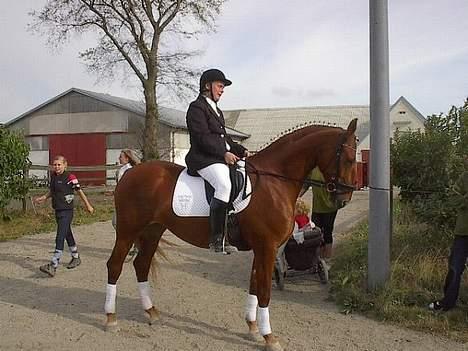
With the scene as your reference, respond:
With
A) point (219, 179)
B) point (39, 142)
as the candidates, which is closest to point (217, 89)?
point (219, 179)

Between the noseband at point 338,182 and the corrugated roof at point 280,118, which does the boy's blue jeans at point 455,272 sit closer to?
the noseband at point 338,182

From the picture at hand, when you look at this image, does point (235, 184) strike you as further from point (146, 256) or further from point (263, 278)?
point (146, 256)

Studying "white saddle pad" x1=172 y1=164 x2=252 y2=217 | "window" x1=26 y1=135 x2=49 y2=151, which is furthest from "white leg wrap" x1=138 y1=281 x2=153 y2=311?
"window" x1=26 y1=135 x2=49 y2=151

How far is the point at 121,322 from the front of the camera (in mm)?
5691

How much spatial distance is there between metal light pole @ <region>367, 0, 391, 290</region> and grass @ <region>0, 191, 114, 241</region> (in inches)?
336

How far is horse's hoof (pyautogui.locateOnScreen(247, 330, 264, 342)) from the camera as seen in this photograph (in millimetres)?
5086

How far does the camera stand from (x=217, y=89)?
17.6 ft

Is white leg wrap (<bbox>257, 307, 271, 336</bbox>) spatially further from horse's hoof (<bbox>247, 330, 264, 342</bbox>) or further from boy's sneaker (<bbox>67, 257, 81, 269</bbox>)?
boy's sneaker (<bbox>67, 257, 81, 269</bbox>)

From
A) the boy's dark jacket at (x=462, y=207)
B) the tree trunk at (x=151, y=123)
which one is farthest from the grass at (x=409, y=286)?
the tree trunk at (x=151, y=123)

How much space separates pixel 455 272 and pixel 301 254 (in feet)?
6.87

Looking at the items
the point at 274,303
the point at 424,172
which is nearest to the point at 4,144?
the point at 274,303

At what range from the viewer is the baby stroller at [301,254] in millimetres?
6863

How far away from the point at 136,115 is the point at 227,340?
30.9m

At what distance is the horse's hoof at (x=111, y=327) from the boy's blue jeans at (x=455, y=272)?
363 centimetres
